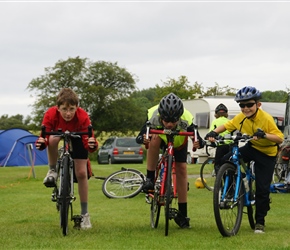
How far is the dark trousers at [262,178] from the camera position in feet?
27.9

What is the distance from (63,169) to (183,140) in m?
1.56

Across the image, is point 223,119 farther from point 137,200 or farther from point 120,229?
point 120,229

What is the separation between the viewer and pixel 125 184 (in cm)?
1490

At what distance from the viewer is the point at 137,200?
14.0 meters

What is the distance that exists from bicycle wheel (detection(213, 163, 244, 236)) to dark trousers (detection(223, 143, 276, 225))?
12.4 inches

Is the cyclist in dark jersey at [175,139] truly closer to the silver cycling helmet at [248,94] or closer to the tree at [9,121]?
the silver cycling helmet at [248,94]

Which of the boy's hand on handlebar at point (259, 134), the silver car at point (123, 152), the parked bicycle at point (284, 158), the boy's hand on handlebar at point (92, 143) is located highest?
the boy's hand on handlebar at point (259, 134)

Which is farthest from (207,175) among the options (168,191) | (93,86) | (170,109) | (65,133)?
(93,86)

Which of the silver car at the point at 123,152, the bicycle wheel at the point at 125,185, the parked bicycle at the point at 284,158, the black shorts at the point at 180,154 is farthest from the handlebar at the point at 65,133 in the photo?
the silver car at the point at 123,152

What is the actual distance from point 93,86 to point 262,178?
5943 centimetres

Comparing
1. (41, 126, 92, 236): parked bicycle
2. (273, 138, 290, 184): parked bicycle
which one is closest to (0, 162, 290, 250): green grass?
(41, 126, 92, 236): parked bicycle

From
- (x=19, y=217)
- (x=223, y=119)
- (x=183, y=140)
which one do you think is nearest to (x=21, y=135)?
(x=223, y=119)

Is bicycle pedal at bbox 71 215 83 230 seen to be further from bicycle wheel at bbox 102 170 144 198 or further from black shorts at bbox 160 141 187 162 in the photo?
bicycle wheel at bbox 102 170 144 198

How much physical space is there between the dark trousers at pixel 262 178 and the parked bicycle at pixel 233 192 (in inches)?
4.1
